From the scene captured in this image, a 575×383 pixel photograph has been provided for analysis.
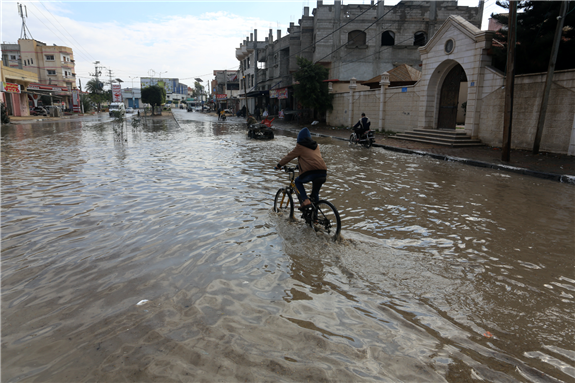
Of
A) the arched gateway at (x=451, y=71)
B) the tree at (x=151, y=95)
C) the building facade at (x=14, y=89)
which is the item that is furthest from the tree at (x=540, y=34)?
the tree at (x=151, y=95)

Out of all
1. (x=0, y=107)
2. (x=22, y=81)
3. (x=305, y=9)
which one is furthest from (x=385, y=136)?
(x=22, y=81)

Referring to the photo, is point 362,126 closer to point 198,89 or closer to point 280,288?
point 280,288

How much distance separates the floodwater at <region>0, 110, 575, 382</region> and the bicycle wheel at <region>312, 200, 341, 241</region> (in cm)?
22

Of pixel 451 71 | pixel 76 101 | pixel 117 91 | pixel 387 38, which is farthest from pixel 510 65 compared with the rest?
pixel 117 91

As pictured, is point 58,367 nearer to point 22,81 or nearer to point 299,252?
point 299,252

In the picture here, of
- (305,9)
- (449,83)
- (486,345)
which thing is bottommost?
(486,345)

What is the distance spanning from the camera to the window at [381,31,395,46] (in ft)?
121

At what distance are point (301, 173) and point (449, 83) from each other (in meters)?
17.4

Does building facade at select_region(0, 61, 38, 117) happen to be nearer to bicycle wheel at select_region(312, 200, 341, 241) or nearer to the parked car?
the parked car

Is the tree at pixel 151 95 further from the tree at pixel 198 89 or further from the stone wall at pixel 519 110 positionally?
the tree at pixel 198 89

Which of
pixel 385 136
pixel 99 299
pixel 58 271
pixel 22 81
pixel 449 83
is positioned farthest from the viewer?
pixel 22 81

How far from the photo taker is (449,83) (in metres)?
20.0

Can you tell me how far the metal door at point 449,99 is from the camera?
1984 cm

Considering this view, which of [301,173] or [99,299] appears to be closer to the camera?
[99,299]
